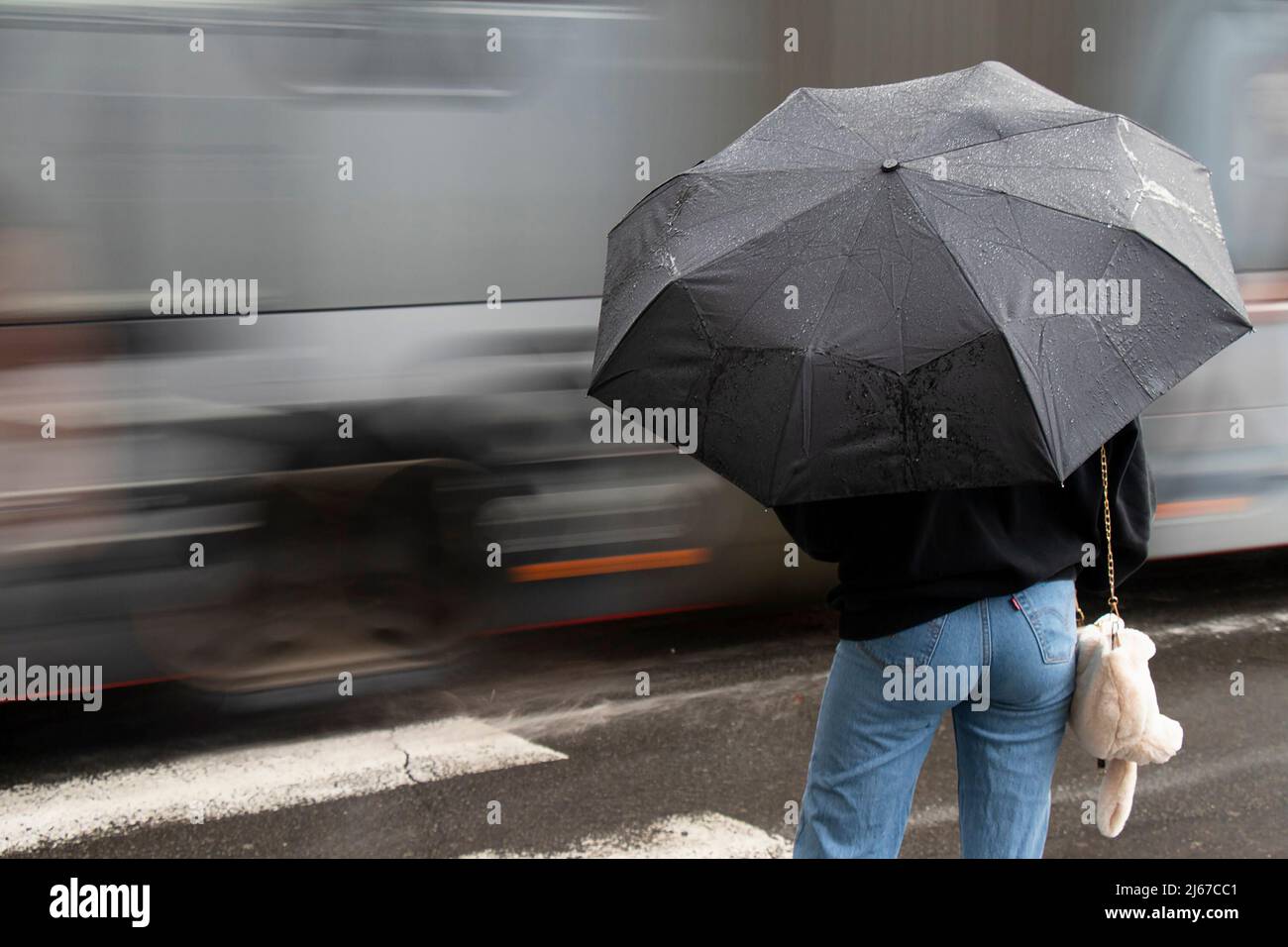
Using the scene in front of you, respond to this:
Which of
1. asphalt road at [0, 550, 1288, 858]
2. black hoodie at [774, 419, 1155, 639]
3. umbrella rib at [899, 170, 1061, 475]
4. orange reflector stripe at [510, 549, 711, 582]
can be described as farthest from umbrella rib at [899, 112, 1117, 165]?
orange reflector stripe at [510, 549, 711, 582]

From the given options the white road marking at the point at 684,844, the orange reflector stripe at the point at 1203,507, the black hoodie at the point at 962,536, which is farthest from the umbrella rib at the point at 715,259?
the orange reflector stripe at the point at 1203,507

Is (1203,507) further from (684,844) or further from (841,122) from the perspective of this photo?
(841,122)

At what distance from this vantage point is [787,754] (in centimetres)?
462

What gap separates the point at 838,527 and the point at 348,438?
269 centimetres

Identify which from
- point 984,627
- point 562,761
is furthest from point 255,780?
point 984,627

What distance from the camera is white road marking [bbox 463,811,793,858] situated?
13.0 ft

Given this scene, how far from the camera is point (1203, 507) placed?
5797 mm

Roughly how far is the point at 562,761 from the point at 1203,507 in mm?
3162

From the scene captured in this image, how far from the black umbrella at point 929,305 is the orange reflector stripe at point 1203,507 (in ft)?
12.2

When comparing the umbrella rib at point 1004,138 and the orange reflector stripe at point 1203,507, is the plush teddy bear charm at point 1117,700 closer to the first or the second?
the umbrella rib at point 1004,138

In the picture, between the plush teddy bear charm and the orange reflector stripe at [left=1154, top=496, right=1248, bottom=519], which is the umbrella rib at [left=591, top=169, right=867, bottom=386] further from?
the orange reflector stripe at [left=1154, top=496, right=1248, bottom=519]

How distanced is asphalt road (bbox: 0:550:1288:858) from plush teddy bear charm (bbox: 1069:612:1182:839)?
1687 millimetres

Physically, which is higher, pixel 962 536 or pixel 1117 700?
pixel 962 536

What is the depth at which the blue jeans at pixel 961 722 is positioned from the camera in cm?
226
